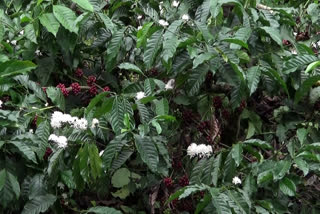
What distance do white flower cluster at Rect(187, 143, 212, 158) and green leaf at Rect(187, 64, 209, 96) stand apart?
175mm

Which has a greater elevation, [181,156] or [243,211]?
[243,211]

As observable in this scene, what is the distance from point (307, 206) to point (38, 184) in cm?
86

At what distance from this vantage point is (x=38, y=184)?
1.63m

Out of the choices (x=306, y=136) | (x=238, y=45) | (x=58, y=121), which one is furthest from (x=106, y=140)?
(x=306, y=136)

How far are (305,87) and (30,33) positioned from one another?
882 millimetres

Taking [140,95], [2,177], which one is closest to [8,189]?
[2,177]

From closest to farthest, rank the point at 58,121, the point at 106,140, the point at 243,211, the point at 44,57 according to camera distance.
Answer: the point at 243,211, the point at 58,121, the point at 106,140, the point at 44,57

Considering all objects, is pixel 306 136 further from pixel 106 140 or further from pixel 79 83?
pixel 79 83

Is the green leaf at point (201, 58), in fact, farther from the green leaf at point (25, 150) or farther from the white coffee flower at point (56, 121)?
the green leaf at point (25, 150)

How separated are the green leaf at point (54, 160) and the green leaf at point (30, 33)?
1.32 ft

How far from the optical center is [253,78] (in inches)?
63.9

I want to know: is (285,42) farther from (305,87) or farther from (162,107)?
(162,107)

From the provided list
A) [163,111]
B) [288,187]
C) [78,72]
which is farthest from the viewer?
[78,72]

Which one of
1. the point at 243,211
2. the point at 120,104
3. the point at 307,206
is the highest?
the point at 120,104
